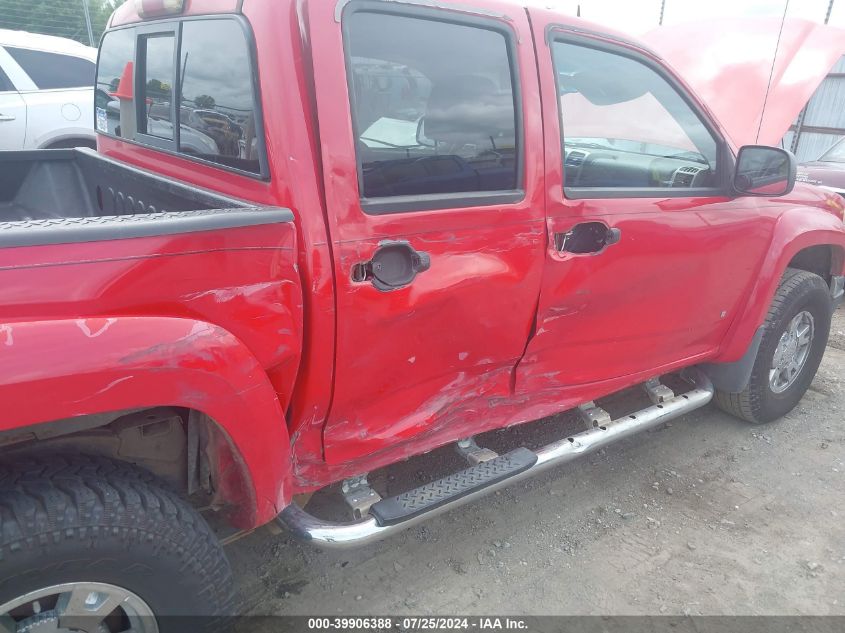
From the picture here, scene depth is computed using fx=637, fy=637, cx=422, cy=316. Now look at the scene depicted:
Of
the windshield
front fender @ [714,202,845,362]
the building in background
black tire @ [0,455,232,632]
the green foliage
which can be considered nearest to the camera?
black tire @ [0,455,232,632]

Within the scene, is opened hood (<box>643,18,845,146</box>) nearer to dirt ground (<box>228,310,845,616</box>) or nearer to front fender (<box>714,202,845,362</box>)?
front fender (<box>714,202,845,362</box>)

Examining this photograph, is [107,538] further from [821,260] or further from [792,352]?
[821,260]

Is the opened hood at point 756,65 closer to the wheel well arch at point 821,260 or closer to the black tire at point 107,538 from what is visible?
the wheel well arch at point 821,260

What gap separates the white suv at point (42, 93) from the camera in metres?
6.23

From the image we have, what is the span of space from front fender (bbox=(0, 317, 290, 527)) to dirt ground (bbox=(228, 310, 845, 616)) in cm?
74

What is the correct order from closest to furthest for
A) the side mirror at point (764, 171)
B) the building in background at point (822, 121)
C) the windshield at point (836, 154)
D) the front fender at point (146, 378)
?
the front fender at point (146, 378) → the side mirror at point (764, 171) → the windshield at point (836, 154) → the building in background at point (822, 121)

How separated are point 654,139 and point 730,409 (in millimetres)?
1758

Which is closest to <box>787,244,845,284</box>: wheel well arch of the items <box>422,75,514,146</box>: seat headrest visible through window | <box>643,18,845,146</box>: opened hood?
<box>422,75,514,146</box>: seat headrest visible through window

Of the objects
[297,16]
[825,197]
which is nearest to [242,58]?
[297,16]

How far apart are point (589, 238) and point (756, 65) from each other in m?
4.91

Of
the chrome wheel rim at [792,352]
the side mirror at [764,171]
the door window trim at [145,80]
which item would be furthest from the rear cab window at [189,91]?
the chrome wheel rim at [792,352]

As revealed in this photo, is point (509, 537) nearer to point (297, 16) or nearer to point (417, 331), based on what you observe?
point (417, 331)

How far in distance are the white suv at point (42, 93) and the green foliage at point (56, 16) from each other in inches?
194

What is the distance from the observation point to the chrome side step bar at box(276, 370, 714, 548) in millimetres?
2016
